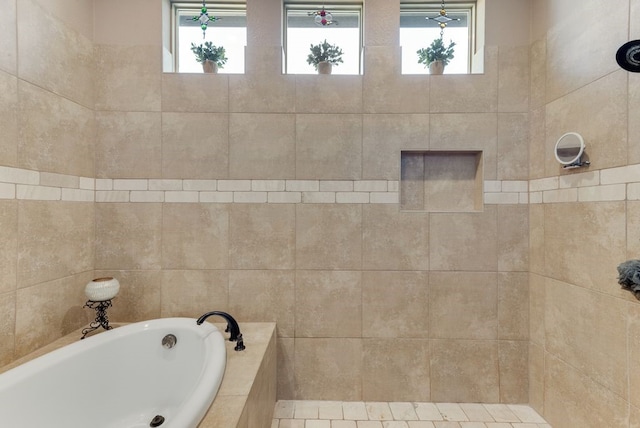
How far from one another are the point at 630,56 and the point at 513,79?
0.74 m

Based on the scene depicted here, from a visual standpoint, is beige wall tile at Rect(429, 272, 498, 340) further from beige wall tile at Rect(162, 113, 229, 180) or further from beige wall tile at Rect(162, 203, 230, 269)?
beige wall tile at Rect(162, 113, 229, 180)

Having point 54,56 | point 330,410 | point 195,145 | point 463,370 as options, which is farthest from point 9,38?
point 463,370

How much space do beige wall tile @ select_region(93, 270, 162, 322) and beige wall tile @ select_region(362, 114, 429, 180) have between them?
1495 mm

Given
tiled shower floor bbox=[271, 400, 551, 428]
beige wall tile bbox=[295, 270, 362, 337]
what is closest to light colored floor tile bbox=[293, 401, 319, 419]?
tiled shower floor bbox=[271, 400, 551, 428]

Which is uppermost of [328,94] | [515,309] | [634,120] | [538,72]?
[538,72]

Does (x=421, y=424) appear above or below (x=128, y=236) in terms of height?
below

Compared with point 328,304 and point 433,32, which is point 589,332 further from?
point 433,32

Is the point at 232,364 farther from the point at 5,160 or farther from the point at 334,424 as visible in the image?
the point at 5,160

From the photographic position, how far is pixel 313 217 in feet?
6.28

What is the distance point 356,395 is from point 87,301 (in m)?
1.73

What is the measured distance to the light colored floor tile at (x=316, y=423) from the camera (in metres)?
1.69

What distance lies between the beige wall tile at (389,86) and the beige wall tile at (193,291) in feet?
4.71

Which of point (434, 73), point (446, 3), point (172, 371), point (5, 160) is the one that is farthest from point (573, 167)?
point (5, 160)

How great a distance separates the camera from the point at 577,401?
5.08ft
